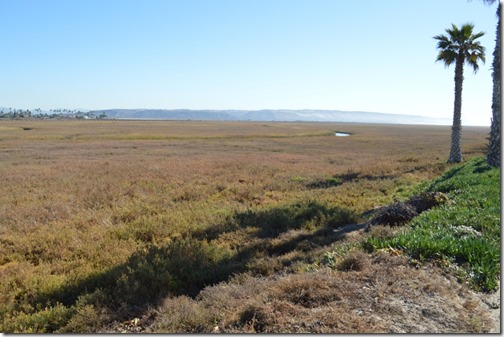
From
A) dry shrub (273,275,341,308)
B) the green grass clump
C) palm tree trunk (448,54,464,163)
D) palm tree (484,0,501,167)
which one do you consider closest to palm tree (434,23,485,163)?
palm tree trunk (448,54,464,163)

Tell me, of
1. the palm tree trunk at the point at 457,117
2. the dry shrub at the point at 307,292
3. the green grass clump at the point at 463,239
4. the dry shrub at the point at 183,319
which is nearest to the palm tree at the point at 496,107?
the palm tree trunk at the point at 457,117

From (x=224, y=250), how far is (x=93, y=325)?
12.4 feet

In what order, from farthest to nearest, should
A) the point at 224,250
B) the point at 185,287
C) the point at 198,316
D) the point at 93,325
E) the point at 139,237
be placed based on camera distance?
the point at 139,237, the point at 224,250, the point at 185,287, the point at 93,325, the point at 198,316

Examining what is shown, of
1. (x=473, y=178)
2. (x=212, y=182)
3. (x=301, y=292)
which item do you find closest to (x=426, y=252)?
(x=301, y=292)

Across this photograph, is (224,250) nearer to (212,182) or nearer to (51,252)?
(51,252)

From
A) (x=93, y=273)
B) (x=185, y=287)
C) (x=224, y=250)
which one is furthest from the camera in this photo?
(x=224, y=250)

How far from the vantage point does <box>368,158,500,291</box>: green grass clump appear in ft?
19.3

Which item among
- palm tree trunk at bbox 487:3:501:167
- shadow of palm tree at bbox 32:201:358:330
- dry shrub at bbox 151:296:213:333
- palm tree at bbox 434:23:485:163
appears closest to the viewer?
dry shrub at bbox 151:296:213:333

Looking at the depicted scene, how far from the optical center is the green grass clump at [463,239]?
589 cm

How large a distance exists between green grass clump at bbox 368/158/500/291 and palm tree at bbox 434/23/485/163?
17.8m

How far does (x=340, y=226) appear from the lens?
11328mm

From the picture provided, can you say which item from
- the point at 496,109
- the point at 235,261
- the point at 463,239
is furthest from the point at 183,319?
the point at 496,109

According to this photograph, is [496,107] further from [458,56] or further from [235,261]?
[235,261]

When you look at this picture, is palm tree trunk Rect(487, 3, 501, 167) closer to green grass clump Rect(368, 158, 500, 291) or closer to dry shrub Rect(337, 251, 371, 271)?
green grass clump Rect(368, 158, 500, 291)
